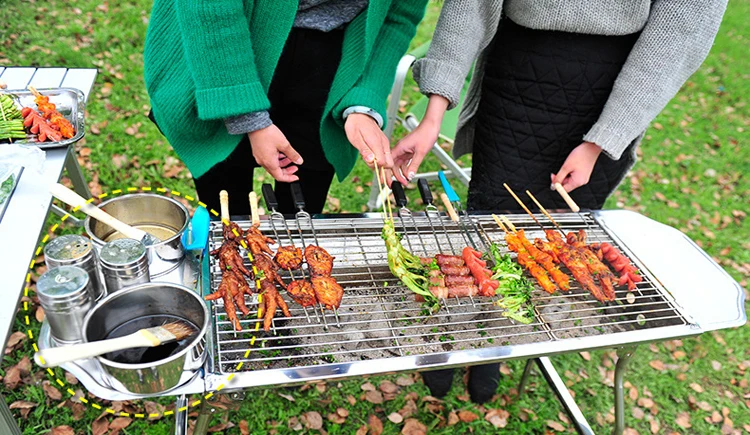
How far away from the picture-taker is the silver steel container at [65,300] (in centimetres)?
156

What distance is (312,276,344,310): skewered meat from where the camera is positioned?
201cm

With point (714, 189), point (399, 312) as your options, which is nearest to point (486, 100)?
point (399, 312)

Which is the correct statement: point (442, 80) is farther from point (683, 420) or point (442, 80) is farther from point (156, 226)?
point (683, 420)

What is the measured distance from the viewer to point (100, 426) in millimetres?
3197

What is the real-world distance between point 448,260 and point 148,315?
122 centimetres

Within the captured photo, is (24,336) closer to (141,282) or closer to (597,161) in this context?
(141,282)

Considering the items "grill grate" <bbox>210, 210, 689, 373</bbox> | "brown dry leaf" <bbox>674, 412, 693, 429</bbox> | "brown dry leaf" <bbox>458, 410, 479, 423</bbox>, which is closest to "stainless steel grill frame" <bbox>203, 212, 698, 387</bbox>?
"grill grate" <bbox>210, 210, 689, 373</bbox>

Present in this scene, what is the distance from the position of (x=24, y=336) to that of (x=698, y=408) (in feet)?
16.5

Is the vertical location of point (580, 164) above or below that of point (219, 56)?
below

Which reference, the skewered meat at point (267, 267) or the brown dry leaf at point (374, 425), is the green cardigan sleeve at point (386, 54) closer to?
the skewered meat at point (267, 267)

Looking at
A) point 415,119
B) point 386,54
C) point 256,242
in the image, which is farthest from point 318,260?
point 415,119

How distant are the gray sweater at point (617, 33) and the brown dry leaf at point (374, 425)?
221cm

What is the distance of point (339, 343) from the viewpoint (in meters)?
1.94

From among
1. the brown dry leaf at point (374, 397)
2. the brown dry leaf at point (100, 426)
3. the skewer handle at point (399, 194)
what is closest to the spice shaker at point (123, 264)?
the skewer handle at point (399, 194)
